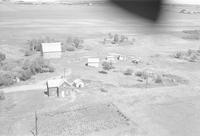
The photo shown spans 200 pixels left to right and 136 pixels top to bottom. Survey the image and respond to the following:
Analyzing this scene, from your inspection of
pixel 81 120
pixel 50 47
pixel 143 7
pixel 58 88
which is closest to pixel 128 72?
pixel 58 88

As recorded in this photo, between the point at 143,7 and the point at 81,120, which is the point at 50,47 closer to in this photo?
the point at 81,120

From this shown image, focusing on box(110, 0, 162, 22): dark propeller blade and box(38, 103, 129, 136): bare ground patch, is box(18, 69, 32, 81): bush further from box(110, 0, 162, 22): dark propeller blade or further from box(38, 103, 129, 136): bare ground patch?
box(110, 0, 162, 22): dark propeller blade

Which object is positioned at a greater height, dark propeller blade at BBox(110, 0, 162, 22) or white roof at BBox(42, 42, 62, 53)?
dark propeller blade at BBox(110, 0, 162, 22)

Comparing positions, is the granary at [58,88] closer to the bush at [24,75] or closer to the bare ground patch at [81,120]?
the bare ground patch at [81,120]

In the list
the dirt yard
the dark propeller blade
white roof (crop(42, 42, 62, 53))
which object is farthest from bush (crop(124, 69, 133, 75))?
the dark propeller blade

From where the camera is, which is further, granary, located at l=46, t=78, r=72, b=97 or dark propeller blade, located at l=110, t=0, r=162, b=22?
granary, located at l=46, t=78, r=72, b=97

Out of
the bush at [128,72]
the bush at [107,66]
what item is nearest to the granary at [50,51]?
the bush at [107,66]

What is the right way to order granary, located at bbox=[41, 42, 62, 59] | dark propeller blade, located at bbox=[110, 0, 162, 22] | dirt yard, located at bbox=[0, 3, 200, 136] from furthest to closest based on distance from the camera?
granary, located at bbox=[41, 42, 62, 59] < dirt yard, located at bbox=[0, 3, 200, 136] < dark propeller blade, located at bbox=[110, 0, 162, 22]

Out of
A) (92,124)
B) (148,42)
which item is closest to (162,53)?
(148,42)

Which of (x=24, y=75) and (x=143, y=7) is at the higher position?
(x=143, y=7)
